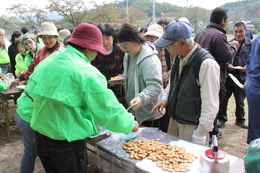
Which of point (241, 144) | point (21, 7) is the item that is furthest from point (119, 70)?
point (21, 7)

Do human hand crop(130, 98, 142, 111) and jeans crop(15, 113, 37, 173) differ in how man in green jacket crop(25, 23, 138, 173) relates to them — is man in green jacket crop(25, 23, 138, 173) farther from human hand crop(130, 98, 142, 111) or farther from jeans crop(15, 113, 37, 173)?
jeans crop(15, 113, 37, 173)

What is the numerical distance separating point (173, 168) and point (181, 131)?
1.87ft

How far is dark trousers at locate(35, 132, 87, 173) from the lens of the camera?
1.41 metres

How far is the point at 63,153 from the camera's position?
142 centimetres

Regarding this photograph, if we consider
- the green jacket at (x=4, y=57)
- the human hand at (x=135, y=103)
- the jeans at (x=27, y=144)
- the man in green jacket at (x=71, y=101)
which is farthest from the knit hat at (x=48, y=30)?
the green jacket at (x=4, y=57)

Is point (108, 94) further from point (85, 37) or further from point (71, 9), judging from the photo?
point (71, 9)

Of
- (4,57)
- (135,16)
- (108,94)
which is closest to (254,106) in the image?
(108,94)

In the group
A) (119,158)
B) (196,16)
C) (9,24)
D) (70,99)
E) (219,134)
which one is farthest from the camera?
(9,24)

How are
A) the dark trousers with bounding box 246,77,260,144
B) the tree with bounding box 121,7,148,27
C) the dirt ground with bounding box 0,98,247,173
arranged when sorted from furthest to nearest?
the tree with bounding box 121,7,148,27 < the dirt ground with bounding box 0,98,247,173 < the dark trousers with bounding box 246,77,260,144

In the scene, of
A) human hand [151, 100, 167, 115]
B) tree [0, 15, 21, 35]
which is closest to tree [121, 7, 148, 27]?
tree [0, 15, 21, 35]

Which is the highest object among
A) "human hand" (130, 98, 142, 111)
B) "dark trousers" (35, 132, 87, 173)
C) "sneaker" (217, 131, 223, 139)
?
"human hand" (130, 98, 142, 111)

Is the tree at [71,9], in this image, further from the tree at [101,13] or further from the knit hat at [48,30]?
the knit hat at [48,30]

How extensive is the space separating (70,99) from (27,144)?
1.15 meters

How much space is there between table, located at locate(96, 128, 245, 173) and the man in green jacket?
18cm
